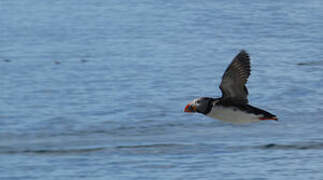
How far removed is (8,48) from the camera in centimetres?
1930

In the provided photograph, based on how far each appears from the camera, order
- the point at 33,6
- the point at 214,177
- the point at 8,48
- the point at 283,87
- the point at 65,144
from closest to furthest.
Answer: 1. the point at 214,177
2. the point at 65,144
3. the point at 283,87
4. the point at 8,48
5. the point at 33,6

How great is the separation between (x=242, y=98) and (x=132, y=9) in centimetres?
1217

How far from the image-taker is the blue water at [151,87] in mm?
13617

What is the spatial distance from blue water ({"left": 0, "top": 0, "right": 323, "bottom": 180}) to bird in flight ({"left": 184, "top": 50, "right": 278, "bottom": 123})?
9.53 feet

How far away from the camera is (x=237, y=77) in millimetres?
9859

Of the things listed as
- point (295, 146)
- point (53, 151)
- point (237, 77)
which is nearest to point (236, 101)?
point (237, 77)

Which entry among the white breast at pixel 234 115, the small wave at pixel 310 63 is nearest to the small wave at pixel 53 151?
the white breast at pixel 234 115

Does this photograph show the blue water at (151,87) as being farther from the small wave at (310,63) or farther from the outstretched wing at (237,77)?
the outstretched wing at (237,77)

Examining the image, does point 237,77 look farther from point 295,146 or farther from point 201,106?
point 295,146

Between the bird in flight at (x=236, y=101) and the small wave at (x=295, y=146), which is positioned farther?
the small wave at (x=295, y=146)

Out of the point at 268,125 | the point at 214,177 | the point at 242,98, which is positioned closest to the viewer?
the point at 242,98

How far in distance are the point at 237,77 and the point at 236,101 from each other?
30 centimetres

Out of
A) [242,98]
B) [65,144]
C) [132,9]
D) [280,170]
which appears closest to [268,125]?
[280,170]

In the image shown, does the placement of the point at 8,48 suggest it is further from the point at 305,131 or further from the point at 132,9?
the point at 305,131
